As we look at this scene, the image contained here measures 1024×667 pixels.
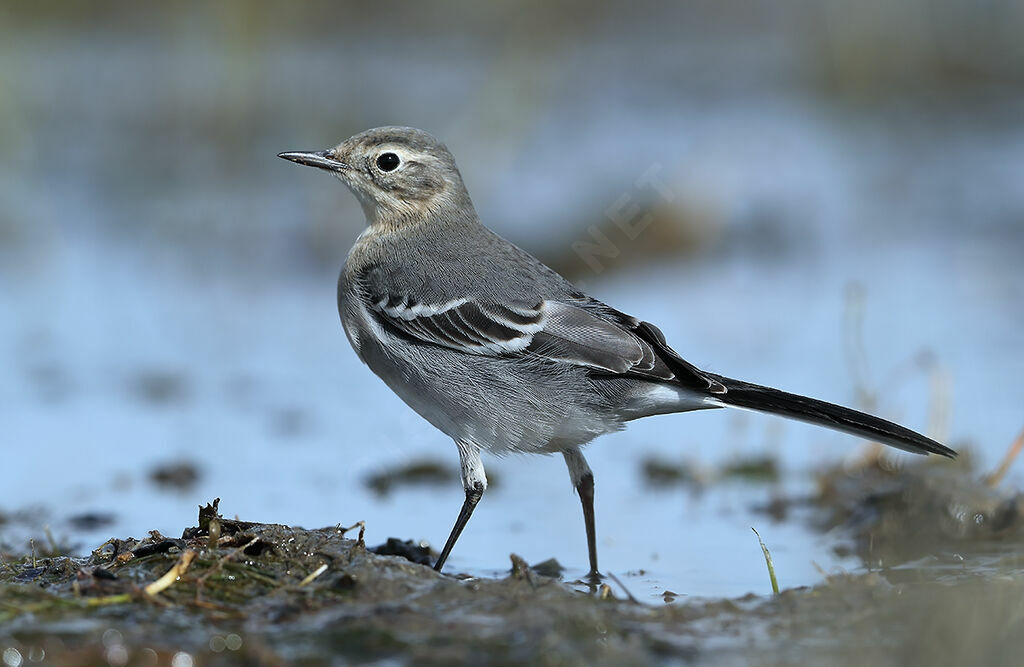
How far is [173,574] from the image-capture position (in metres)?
5.08

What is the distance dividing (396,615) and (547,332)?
199 centimetres

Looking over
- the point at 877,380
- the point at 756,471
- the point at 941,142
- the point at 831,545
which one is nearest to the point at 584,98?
the point at 941,142

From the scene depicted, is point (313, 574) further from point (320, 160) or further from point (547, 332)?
point (320, 160)

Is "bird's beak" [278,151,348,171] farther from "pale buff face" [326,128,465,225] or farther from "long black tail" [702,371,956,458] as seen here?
"long black tail" [702,371,956,458]

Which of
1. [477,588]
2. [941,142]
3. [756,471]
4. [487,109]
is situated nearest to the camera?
[477,588]

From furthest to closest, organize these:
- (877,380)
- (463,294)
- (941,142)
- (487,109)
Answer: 1. (941,142)
2. (487,109)
3. (877,380)
4. (463,294)

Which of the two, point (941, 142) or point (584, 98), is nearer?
point (941, 142)

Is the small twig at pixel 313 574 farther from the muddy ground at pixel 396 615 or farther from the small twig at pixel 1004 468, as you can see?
the small twig at pixel 1004 468

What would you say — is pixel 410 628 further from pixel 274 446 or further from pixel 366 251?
pixel 274 446

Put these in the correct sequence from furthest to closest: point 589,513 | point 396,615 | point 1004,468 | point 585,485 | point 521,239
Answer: point 521,239 < point 1004,468 < point 585,485 < point 589,513 < point 396,615

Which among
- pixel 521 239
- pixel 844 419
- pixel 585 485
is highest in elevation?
pixel 521 239

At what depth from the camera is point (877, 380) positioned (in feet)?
32.0

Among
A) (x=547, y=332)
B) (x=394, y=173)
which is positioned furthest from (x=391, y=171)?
(x=547, y=332)

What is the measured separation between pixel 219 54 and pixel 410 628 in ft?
45.2
